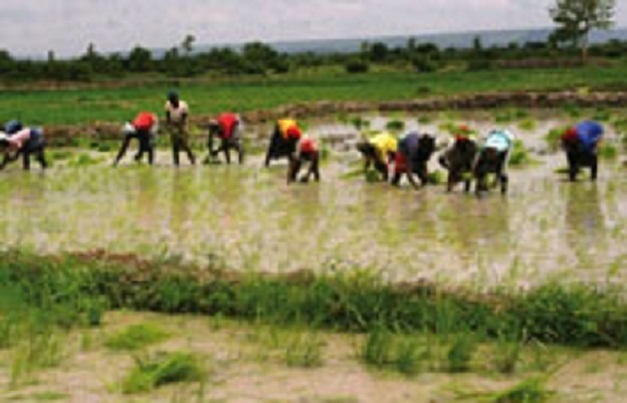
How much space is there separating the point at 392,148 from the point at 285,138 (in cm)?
152

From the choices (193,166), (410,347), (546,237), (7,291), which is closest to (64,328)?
(7,291)

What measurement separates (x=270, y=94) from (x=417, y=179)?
19371mm

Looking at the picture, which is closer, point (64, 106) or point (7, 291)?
point (7, 291)

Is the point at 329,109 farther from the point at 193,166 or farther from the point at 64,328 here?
the point at 64,328

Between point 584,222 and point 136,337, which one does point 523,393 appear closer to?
point 136,337

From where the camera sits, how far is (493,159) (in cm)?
1097

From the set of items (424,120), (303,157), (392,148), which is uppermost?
(392,148)

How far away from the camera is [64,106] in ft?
92.3

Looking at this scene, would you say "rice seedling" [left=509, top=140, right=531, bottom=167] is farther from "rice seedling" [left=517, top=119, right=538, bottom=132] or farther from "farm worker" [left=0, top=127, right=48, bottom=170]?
"farm worker" [left=0, top=127, right=48, bottom=170]

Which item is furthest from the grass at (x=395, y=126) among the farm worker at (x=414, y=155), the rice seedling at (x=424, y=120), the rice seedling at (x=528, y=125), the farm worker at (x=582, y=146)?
the farm worker at (x=414, y=155)

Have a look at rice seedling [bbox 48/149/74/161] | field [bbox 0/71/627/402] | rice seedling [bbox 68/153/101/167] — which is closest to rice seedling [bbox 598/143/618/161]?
field [bbox 0/71/627/402]

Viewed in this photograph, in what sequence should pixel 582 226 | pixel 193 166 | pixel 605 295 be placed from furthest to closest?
1. pixel 193 166
2. pixel 582 226
3. pixel 605 295

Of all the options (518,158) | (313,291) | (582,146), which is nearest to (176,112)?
(518,158)

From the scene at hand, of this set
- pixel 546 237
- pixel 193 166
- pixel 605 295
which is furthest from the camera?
pixel 193 166
